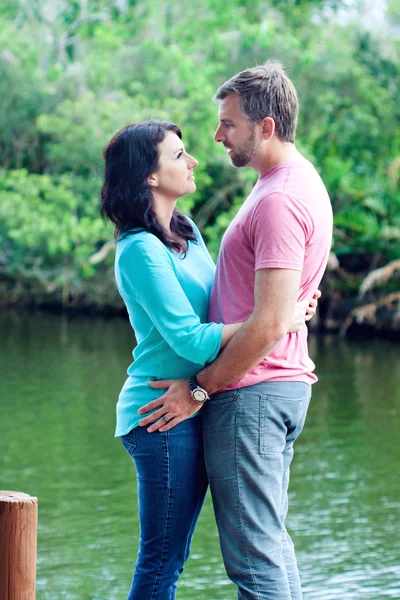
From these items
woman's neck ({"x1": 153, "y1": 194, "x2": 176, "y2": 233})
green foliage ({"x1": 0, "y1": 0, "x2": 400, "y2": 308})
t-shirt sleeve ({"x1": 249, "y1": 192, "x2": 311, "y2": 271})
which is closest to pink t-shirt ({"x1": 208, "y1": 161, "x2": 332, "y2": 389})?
t-shirt sleeve ({"x1": 249, "y1": 192, "x2": 311, "y2": 271})

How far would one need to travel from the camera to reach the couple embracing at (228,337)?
245cm

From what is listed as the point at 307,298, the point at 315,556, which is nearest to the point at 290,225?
the point at 307,298

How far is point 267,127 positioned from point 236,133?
3.3 inches

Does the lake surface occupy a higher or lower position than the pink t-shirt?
lower

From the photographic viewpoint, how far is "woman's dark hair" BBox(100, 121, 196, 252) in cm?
264

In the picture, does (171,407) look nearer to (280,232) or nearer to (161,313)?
(161,313)

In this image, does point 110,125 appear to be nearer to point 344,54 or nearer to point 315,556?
point 344,54

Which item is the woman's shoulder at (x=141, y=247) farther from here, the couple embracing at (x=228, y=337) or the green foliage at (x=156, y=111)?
the green foliage at (x=156, y=111)

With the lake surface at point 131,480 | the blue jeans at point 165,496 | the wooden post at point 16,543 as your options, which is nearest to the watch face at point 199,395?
the blue jeans at point 165,496

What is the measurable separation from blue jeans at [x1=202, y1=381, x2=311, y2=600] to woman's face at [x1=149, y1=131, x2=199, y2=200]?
58cm

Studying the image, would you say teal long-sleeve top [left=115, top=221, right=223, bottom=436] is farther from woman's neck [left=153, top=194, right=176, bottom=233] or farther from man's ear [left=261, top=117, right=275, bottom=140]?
man's ear [left=261, top=117, right=275, bottom=140]

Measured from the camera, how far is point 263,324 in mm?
2412

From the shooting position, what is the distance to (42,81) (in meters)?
19.0

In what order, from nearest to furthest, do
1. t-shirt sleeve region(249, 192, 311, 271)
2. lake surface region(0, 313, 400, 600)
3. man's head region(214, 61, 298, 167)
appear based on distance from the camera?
1. t-shirt sleeve region(249, 192, 311, 271)
2. man's head region(214, 61, 298, 167)
3. lake surface region(0, 313, 400, 600)
